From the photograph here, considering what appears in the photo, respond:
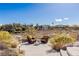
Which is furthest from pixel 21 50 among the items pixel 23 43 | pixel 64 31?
pixel 64 31

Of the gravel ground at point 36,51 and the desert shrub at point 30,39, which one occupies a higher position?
the desert shrub at point 30,39

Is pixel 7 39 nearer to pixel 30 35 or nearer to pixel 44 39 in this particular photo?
pixel 30 35

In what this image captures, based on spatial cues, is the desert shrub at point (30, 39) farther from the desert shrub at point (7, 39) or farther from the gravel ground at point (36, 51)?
the desert shrub at point (7, 39)

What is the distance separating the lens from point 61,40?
13.4ft

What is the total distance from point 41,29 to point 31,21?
7.1 inches

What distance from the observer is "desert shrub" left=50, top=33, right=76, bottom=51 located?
159 inches

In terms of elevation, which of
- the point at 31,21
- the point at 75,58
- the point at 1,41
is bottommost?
the point at 75,58

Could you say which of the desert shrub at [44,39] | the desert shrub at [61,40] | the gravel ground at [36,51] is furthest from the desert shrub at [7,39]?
the desert shrub at [61,40]

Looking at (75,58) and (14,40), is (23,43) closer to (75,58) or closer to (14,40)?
(14,40)

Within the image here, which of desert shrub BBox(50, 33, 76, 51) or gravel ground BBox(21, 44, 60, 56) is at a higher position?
desert shrub BBox(50, 33, 76, 51)

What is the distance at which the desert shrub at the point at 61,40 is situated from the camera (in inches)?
159

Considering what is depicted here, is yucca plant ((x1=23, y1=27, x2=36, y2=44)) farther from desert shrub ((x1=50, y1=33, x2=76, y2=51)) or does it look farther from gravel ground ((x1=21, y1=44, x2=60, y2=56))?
desert shrub ((x1=50, y1=33, x2=76, y2=51))

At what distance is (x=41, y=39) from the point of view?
407 cm

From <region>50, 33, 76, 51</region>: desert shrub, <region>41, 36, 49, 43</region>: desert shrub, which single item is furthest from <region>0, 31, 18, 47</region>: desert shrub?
<region>50, 33, 76, 51</region>: desert shrub
